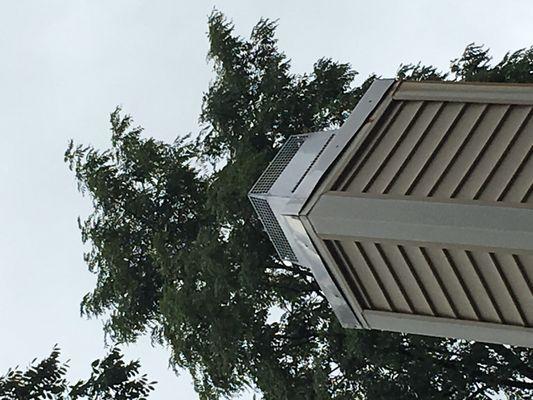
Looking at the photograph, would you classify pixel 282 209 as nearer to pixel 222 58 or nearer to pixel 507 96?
pixel 507 96

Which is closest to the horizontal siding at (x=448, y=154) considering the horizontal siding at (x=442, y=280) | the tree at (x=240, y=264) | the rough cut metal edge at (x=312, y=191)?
the rough cut metal edge at (x=312, y=191)

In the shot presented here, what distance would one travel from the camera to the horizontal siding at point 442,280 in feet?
27.1

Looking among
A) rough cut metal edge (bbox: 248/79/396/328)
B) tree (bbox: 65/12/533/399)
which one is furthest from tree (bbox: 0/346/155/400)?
tree (bbox: 65/12/533/399)

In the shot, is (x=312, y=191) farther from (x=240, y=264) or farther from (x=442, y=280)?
(x=240, y=264)

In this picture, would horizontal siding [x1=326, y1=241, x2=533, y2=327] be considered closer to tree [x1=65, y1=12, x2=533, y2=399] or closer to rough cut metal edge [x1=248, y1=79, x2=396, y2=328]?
rough cut metal edge [x1=248, y1=79, x2=396, y2=328]

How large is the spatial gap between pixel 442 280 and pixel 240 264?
345 inches

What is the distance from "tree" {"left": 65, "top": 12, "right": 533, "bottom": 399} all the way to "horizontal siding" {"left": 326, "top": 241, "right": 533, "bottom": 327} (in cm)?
709

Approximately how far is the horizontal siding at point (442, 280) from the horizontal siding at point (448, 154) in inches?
22.4

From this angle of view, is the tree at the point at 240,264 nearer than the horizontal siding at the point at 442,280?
No

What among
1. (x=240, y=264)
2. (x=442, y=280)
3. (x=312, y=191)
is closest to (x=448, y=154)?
(x=442, y=280)

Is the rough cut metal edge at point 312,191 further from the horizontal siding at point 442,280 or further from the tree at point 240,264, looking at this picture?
the tree at point 240,264

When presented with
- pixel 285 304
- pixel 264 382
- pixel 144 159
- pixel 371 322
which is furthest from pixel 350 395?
pixel 371 322

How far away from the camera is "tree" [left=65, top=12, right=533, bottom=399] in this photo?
16.8m

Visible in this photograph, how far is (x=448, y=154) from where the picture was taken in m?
8.55
